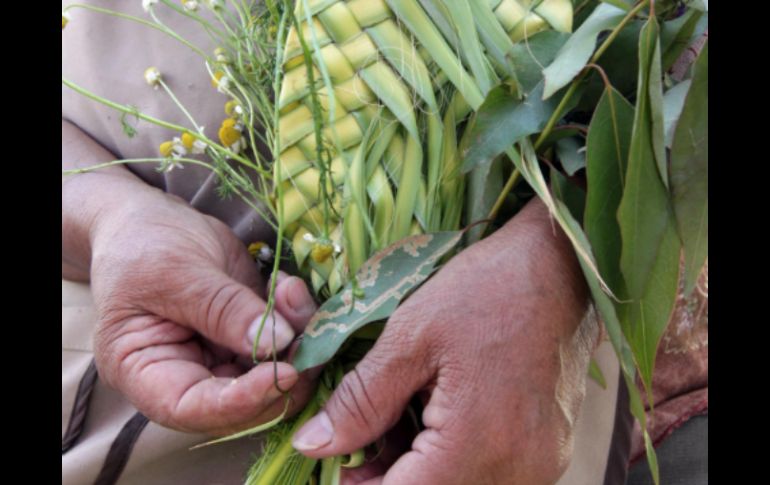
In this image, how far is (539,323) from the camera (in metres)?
0.58

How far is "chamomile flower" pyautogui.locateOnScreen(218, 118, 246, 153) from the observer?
0.71m

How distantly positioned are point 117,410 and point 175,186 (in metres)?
0.23

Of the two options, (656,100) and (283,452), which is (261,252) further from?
(656,100)

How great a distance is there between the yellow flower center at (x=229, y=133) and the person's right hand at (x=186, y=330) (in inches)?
3.3

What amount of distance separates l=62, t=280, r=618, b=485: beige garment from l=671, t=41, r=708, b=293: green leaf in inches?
11.7

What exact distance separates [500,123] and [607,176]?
0.09 meters

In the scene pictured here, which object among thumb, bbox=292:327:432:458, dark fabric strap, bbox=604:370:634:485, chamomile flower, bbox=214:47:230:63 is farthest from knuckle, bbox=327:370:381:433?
dark fabric strap, bbox=604:370:634:485

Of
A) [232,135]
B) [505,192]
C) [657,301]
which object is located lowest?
[657,301]

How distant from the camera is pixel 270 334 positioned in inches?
24.0

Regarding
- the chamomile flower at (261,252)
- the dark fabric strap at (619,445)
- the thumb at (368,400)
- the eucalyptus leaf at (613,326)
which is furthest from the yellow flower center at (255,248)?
the dark fabric strap at (619,445)

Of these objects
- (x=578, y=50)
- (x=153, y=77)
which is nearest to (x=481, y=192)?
(x=578, y=50)

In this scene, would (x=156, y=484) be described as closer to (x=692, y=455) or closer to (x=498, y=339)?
(x=498, y=339)

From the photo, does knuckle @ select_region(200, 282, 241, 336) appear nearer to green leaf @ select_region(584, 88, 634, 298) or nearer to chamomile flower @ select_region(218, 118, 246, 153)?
chamomile flower @ select_region(218, 118, 246, 153)

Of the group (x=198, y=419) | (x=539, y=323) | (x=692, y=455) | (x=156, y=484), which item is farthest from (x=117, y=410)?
(x=692, y=455)
